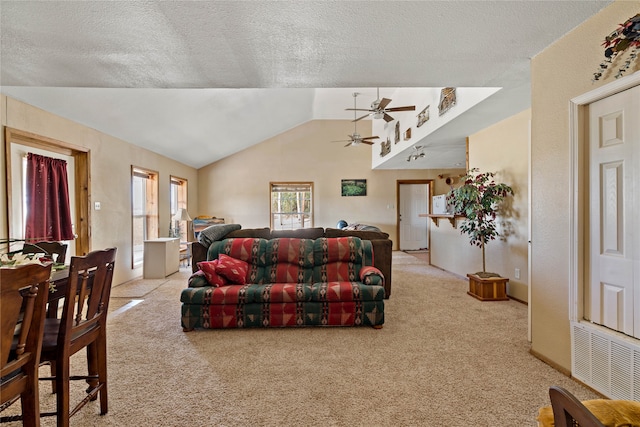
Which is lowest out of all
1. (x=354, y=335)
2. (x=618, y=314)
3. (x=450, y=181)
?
(x=354, y=335)

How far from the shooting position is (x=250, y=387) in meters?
1.98

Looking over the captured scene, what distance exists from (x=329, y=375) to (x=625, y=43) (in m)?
2.55

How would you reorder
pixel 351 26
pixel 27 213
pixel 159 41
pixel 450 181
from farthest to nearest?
pixel 450 181, pixel 27 213, pixel 159 41, pixel 351 26

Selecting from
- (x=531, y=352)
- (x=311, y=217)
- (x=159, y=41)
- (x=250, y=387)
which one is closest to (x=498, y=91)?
(x=531, y=352)

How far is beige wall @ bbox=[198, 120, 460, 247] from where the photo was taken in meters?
8.50

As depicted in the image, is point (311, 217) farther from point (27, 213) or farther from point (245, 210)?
point (27, 213)

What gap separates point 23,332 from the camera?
1109 millimetres

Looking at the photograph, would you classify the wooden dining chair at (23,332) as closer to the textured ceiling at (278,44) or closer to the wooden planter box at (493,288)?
the textured ceiling at (278,44)

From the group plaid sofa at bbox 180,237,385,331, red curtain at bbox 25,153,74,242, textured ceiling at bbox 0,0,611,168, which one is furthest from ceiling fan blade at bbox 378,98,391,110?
red curtain at bbox 25,153,74,242

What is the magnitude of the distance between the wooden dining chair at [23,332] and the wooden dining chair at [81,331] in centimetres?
20

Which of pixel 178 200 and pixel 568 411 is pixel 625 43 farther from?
pixel 178 200

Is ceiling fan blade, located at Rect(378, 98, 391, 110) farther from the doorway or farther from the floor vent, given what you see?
the doorway

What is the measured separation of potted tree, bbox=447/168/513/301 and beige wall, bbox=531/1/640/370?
4.84ft

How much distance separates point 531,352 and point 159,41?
3590 mm
